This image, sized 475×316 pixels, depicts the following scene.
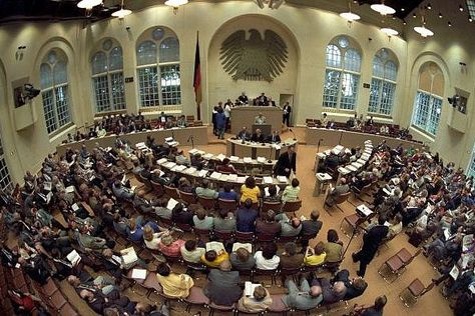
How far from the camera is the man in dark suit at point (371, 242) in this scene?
9562 mm

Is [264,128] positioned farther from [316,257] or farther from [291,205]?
[316,257]

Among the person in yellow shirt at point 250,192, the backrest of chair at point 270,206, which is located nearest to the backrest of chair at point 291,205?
the backrest of chair at point 270,206

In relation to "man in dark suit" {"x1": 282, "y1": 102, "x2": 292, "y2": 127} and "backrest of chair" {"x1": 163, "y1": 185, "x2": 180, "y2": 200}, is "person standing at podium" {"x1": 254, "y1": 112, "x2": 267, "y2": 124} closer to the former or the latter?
"man in dark suit" {"x1": 282, "y1": 102, "x2": 292, "y2": 127}

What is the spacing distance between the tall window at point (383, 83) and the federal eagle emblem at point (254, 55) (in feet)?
16.2

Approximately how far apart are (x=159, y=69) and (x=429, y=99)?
13565 millimetres

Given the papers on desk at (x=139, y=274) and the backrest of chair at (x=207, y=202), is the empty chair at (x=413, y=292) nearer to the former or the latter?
the backrest of chair at (x=207, y=202)

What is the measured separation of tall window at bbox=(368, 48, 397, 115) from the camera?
21391mm

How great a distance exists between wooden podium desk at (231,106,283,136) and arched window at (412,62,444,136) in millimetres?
7127

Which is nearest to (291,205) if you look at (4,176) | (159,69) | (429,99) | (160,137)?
(160,137)

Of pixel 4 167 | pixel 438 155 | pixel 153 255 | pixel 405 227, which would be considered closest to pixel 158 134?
pixel 4 167

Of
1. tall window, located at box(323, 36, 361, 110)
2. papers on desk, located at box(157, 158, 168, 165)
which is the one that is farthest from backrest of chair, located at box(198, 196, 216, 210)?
tall window, located at box(323, 36, 361, 110)

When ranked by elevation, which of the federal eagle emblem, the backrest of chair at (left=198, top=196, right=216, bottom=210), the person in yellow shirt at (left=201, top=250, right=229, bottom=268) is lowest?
the person in yellow shirt at (left=201, top=250, right=229, bottom=268)

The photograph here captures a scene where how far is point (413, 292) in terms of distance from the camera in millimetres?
9125

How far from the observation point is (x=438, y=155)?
684 inches
